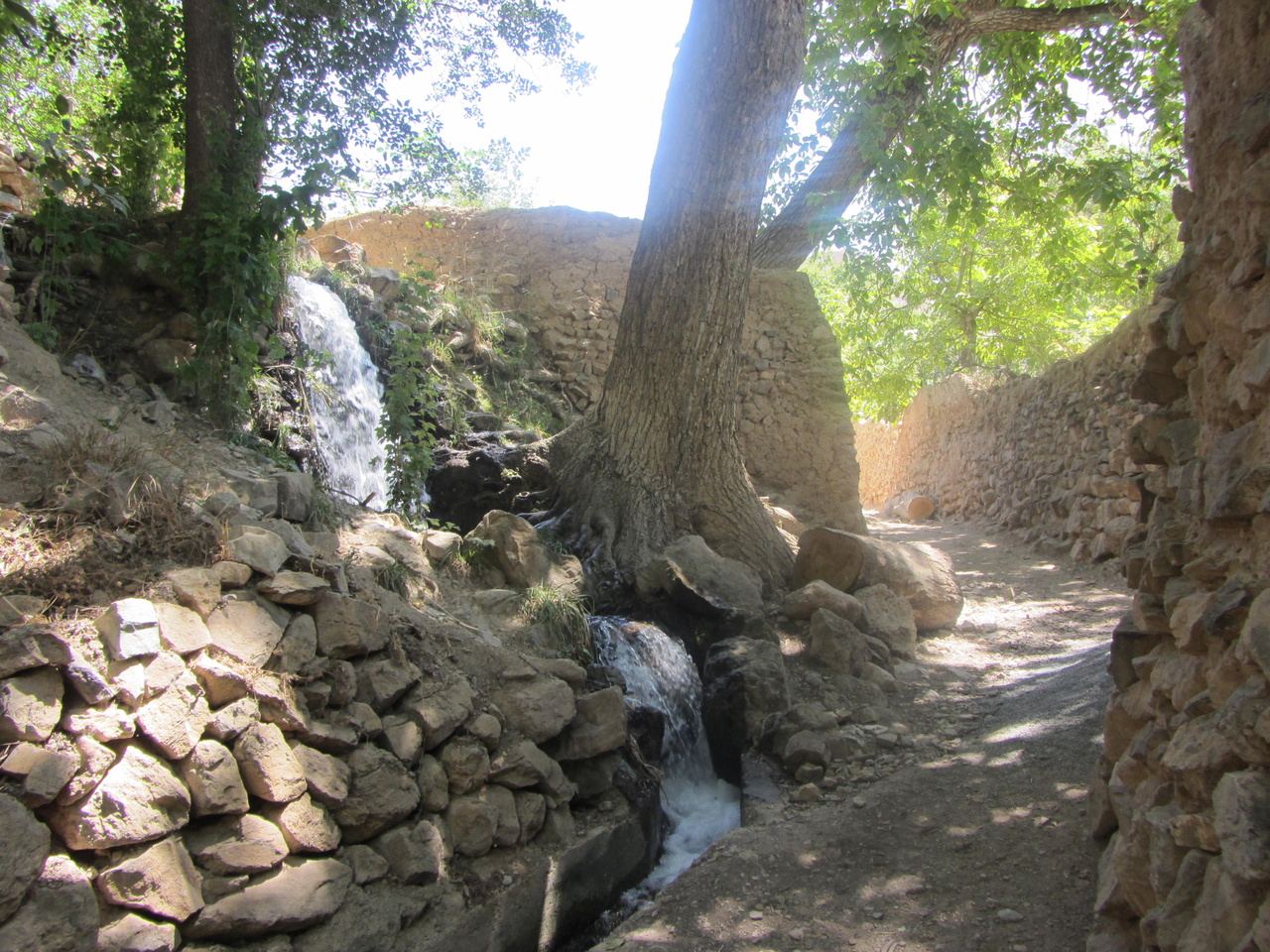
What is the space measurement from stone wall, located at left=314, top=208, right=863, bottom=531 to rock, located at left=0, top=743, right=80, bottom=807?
6.33 metres

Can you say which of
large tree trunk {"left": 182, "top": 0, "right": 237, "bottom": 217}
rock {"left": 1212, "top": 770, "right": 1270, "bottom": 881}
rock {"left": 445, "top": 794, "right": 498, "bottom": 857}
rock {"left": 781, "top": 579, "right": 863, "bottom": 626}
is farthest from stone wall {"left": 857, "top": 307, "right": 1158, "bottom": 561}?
large tree trunk {"left": 182, "top": 0, "right": 237, "bottom": 217}

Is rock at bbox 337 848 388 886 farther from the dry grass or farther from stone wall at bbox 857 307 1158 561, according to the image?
stone wall at bbox 857 307 1158 561

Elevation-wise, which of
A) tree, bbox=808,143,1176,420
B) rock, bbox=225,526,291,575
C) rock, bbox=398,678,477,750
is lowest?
rock, bbox=398,678,477,750

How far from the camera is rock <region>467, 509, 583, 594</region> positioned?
510 cm

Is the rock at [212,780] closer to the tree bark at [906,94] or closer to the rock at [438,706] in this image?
the rock at [438,706]

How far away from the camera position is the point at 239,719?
2715mm

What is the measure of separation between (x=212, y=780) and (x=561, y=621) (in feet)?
7.77

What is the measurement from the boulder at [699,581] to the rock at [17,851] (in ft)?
12.1

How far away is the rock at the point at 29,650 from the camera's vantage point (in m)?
2.32

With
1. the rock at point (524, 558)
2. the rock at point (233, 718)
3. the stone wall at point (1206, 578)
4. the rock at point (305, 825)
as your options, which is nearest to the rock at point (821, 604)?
the rock at point (524, 558)

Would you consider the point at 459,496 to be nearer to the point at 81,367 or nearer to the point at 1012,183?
the point at 81,367

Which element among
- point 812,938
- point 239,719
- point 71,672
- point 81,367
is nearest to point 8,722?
point 71,672

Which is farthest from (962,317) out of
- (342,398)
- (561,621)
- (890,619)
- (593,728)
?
(593,728)

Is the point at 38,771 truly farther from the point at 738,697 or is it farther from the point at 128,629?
the point at 738,697
